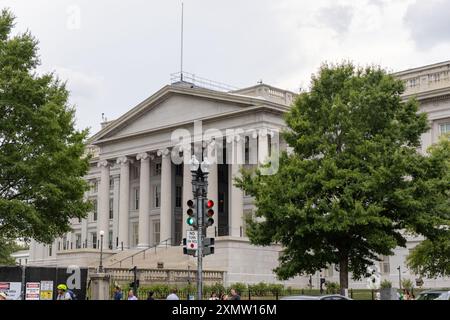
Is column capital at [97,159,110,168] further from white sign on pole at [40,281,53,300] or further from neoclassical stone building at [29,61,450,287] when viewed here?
white sign on pole at [40,281,53,300]

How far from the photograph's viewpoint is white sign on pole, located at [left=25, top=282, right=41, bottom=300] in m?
27.2

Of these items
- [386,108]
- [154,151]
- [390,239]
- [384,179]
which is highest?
[154,151]

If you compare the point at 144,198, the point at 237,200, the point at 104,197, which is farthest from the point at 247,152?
the point at 104,197

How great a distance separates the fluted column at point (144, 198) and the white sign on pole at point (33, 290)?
43589mm

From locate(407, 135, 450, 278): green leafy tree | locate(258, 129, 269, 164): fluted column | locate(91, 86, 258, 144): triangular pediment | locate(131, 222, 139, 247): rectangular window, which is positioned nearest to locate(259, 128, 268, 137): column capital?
locate(258, 129, 269, 164): fluted column

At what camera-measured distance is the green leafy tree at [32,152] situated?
34.4m

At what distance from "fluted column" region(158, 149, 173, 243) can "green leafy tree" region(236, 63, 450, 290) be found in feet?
104

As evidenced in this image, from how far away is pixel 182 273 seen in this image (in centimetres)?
4838

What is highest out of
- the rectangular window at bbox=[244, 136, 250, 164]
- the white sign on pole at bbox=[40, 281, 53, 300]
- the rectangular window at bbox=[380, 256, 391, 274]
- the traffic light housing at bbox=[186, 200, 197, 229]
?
the rectangular window at bbox=[244, 136, 250, 164]
